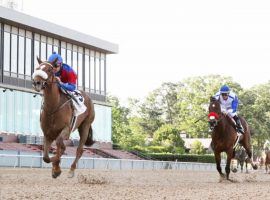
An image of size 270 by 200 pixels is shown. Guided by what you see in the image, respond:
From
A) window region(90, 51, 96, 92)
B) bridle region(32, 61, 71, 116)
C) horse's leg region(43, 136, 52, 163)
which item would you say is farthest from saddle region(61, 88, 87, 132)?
window region(90, 51, 96, 92)

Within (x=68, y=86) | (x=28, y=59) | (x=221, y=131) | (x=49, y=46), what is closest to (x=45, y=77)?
(x=68, y=86)

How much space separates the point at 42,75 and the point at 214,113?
19.5 ft

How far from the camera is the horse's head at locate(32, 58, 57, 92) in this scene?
1270 centimetres

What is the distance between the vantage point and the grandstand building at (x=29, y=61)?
5103 cm

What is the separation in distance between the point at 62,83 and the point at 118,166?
956 inches

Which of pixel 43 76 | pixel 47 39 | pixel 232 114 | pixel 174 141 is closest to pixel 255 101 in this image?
pixel 174 141

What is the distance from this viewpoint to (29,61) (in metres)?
54.7

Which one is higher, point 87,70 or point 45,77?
point 87,70

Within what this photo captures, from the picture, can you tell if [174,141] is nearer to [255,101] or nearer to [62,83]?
[255,101]

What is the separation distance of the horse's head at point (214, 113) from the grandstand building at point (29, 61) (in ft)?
95.2

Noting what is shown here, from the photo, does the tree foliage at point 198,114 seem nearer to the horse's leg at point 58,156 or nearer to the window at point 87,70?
the window at point 87,70

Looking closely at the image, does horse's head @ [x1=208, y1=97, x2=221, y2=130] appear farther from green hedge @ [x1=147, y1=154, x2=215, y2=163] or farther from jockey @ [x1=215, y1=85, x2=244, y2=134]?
green hedge @ [x1=147, y1=154, x2=215, y2=163]

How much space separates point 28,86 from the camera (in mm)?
53719

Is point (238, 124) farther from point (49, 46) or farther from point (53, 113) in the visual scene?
point (49, 46)
